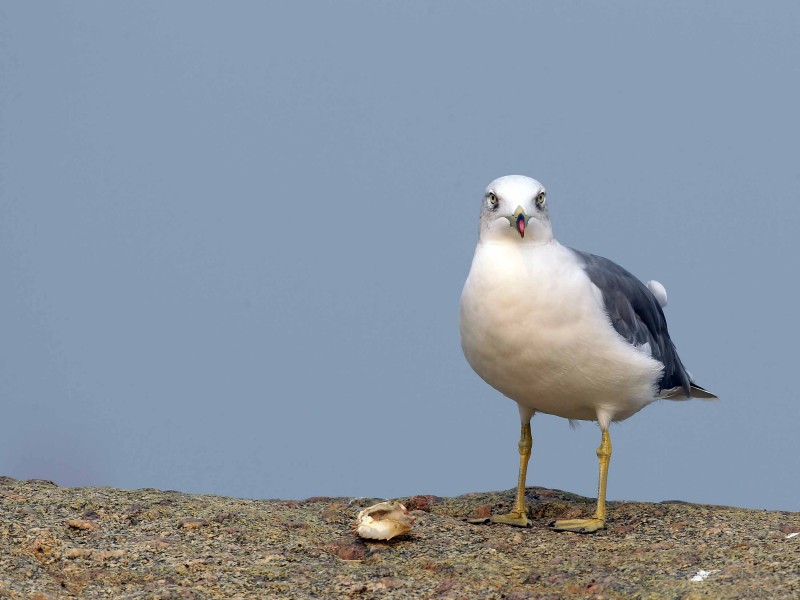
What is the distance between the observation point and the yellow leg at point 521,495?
746cm

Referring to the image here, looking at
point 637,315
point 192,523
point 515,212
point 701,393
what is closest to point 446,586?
point 192,523

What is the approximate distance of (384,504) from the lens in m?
6.69

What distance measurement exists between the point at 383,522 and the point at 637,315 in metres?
2.13

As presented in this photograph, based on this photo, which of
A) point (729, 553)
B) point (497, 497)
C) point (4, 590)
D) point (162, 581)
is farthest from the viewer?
point (497, 497)

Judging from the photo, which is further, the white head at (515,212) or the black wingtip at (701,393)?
the black wingtip at (701,393)

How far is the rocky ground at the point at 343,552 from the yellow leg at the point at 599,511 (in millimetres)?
97

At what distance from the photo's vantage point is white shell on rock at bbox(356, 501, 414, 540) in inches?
259

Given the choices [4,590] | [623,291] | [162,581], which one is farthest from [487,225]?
[4,590]

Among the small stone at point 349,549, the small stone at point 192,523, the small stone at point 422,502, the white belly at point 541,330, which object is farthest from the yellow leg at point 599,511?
the small stone at point 192,523

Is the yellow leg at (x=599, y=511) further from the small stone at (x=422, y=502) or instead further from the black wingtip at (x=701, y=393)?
the black wingtip at (x=701, y=393)

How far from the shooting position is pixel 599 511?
292 inches

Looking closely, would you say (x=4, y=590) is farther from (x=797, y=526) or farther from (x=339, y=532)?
(x=797, y=526)

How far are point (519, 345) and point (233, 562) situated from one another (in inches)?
76.2

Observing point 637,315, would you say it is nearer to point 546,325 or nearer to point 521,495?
point 546,325
